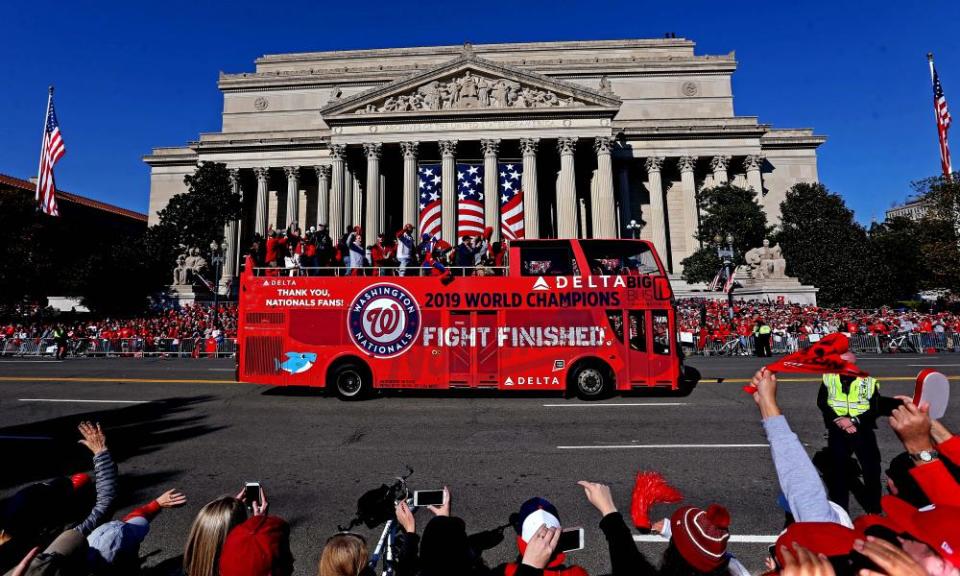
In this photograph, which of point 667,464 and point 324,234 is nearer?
point 667,464

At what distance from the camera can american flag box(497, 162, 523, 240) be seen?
35656 mm

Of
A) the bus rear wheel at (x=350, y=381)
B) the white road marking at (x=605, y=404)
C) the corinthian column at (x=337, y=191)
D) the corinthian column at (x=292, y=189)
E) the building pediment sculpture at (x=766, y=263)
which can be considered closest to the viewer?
the white road marking at (x=605, y=404)

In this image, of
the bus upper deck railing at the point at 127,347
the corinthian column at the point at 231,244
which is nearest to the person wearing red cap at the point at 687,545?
the bus upper deck railing at the point at 127,347

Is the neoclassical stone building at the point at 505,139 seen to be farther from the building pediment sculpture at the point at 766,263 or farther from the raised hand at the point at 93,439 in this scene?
the raised hand at the point at 93,439

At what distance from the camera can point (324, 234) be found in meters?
13.7

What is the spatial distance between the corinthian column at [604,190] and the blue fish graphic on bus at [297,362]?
31101mm

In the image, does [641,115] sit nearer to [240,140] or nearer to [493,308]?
[240,140]

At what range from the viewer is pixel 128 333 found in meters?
26.6

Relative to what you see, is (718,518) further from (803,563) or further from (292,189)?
(292,189)

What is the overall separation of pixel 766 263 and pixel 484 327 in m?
31.0

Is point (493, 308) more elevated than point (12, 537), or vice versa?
point (493, 308)

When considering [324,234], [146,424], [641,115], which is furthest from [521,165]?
[146,424]

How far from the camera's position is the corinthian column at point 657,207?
4462cm

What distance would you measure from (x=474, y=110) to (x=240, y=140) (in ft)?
81.7
